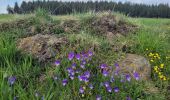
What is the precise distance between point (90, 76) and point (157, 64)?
73.9 inches

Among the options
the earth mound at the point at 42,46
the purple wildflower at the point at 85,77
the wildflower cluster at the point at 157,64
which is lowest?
the wildflower cluster at the point at 157,64

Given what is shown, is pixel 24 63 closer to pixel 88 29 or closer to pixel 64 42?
pixel 64 42

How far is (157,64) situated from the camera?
726cm

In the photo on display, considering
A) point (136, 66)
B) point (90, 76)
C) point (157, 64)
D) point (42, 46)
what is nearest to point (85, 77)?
point (90, 76)

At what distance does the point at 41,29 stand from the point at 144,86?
9.99ft

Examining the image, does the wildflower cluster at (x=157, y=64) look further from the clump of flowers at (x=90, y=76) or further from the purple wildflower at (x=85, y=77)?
the purple wildflower at (x=85, y=77)

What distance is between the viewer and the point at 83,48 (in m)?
6.75

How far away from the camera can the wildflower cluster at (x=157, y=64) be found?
668 centimetres

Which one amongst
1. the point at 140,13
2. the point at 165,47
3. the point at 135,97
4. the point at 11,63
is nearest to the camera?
the point at 135,97

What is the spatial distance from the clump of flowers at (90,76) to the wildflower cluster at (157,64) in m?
0.77

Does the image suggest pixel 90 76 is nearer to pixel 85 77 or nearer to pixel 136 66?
pixel 85 77

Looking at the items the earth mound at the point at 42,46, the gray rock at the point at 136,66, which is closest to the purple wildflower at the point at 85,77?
the gray rock at the point at 136,66

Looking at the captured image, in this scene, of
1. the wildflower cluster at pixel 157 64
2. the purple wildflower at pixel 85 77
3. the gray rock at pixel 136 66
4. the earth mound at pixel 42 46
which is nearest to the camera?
the purple wildflower at pixel 85 77

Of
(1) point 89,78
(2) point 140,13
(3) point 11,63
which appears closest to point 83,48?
(1) point 89,78
